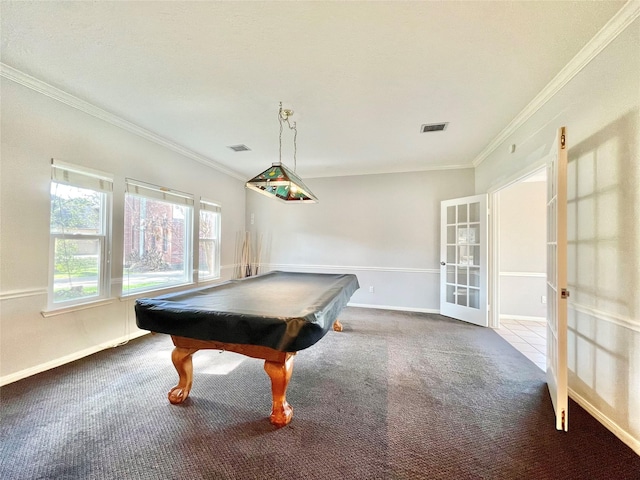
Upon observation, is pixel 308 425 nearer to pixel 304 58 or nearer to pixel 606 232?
pixel 606 232

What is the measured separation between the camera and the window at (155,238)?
3.10 meters

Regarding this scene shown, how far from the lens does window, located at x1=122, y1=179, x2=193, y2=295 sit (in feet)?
10.2

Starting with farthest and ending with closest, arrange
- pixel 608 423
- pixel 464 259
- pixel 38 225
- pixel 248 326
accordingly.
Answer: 1. pixel 464 259
2. pixel 38 225
3. pixel 608 423
4. pixel 248 326

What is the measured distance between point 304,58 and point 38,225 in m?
2.61

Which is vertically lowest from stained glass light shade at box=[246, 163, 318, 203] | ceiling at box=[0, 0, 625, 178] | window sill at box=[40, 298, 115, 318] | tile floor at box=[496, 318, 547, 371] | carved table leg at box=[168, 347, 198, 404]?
tile floor at box=[496, 318, 547, 371]

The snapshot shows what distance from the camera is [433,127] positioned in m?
2.96

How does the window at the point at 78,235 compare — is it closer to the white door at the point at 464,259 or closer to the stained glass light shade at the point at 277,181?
the stained glass light shade at the point at 277,181

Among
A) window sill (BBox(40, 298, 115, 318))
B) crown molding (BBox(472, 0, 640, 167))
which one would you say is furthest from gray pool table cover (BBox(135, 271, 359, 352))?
crown molding (BBox(472, 0, 640, 167))

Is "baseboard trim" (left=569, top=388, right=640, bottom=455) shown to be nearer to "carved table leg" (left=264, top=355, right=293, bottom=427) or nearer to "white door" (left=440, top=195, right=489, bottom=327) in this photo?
"white door" (left=440, top=195, right=489, bottom=327)

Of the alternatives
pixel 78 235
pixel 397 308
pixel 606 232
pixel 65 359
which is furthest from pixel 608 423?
pixel 78 235

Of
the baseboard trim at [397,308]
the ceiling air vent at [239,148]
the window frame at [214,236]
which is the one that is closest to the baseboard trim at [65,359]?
the window frame at [214,236]

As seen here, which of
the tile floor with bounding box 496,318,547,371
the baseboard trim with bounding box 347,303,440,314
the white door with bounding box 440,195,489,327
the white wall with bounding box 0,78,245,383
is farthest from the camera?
the baseboard trim with bounding box 347,303,440,314

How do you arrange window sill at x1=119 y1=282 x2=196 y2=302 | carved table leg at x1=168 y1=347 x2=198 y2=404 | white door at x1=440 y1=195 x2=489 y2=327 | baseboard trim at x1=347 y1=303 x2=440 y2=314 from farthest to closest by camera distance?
baseboard trim at x1=347 y1=303 x2=440 y2=314 → white door at x1=440 y1=195 x2=489 y2=327 → window sill at x1=119 y1=282 x2=196 y2=302 → carved table leg at x1=168 y1=347 x2=198 y2=404

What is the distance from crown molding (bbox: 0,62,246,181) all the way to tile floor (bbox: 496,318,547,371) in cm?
488
